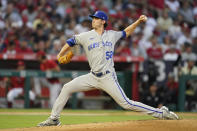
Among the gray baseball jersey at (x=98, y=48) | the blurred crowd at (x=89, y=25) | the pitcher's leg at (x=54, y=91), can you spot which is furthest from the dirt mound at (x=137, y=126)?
the blurred crowd at (x=89, y=25)

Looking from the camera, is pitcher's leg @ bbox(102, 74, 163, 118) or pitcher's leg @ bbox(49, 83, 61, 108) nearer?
pitcher's leg @ bbox(102, 74, 163, 118)

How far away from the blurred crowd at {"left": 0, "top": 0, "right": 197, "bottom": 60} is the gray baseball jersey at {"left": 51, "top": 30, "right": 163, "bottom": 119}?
243 inches

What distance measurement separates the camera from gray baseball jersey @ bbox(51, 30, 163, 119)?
736 cm

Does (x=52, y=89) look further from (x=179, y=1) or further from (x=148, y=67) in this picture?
(x=179, y=1)

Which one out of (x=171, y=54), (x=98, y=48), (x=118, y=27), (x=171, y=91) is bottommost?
(x=171, y=91)

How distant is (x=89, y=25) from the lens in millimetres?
15156

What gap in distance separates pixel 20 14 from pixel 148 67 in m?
4.53

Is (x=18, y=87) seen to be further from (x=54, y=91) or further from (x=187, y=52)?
(x=187, y=52)

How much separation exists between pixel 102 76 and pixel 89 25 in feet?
25.9

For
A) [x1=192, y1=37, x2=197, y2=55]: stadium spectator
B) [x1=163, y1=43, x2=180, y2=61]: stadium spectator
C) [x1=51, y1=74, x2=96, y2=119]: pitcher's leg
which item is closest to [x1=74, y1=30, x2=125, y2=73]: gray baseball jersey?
[x1=51, y1=74, x2=96, y2=119]: pitcher's leg

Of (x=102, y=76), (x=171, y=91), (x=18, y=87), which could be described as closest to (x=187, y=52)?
(x=171, y=91)

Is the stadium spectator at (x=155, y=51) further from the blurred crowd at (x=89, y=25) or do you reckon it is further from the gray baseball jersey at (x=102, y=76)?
the gray baseball jersey at (x=102, y=76)

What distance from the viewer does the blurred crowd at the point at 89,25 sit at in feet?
46.0

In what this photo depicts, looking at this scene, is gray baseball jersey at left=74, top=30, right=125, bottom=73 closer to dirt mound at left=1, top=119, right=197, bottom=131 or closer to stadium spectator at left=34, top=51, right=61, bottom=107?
dirt mound at left=1, top=119, right=197, bottom=131
